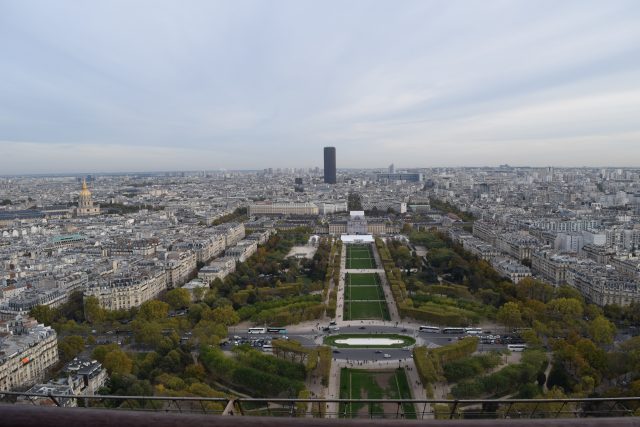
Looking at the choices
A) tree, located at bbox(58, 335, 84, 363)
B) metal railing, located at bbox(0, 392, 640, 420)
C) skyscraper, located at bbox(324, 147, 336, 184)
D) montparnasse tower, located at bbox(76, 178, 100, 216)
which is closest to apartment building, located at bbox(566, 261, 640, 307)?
metal railing, located at bbox(0, 392, 640, 420)

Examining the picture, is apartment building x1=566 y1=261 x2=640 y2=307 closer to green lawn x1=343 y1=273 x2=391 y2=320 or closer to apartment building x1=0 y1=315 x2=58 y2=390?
green lawn x1=343 y1=273 x2=391 y2=320

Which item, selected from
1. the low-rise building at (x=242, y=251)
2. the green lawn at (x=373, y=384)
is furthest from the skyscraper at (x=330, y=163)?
the green lawn at (x=373, y=384)

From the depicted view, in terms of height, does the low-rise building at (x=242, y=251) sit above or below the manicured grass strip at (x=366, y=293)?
above

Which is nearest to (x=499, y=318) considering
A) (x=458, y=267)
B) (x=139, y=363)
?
(x=458, y=267)

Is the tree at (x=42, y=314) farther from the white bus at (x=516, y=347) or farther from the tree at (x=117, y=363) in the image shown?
the white bus at (x=516, y=347)

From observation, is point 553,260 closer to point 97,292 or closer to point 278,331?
point 278,331
